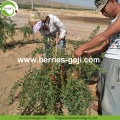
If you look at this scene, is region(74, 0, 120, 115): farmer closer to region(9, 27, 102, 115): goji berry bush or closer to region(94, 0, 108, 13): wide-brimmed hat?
region(94, 0, 108, 13): wide-brimmed hat

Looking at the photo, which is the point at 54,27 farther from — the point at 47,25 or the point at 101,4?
the point at 101,4

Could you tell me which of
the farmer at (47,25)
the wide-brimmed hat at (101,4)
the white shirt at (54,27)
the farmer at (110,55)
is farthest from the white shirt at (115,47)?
the white shirt at (54,27)

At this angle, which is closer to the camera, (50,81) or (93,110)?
(50,81)

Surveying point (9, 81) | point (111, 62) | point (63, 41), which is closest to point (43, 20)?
point (63, 41)

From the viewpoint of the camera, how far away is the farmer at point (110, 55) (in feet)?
8.09

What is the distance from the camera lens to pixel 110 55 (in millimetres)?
2662

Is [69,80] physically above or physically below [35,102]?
above

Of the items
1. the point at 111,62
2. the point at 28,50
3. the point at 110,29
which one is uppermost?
→ the point at 110,29

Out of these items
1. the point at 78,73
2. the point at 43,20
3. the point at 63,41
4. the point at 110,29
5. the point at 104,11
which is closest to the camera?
the point at 110,29

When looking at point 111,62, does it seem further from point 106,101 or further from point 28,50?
point 28,50

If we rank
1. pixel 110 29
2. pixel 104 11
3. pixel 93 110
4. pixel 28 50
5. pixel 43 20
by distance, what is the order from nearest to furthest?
pixel 110 29 → pixel 104 11 → pixel 93 110 → pixel 43 20 → pixel 28 50

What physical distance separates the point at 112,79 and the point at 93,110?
113 cm

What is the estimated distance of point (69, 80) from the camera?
2758 mm

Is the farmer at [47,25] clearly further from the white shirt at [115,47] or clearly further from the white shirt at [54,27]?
the white shirt at [115,47]
